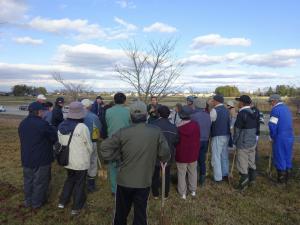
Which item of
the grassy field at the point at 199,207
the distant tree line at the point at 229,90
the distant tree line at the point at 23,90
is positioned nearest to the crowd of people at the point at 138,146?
the grassy field at the point at 199,207

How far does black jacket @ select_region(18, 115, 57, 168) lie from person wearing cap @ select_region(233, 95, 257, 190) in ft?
12.0

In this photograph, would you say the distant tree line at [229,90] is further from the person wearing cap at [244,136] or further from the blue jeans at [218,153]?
the person wearing cap at [244,136]

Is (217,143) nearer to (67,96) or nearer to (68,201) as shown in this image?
(68,201)

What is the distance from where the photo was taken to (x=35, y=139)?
18.2 feet

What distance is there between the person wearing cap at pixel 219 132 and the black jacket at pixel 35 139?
343 centimetres

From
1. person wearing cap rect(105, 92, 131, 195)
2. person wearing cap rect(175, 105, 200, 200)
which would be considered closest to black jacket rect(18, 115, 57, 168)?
person wearing cap rect(105, 92, 131, 195)

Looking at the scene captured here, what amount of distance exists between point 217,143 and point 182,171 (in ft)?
4.48

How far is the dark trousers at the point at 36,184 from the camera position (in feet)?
18.7

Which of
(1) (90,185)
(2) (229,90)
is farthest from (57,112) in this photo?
(2) (229,90)

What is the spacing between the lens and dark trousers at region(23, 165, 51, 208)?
225 inches

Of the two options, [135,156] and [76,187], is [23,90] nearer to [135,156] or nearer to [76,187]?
[76,187]

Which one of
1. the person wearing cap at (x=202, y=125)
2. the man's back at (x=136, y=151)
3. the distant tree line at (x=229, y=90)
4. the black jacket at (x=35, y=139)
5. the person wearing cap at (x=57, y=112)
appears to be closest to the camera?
the man's back at (x=136, y=151)

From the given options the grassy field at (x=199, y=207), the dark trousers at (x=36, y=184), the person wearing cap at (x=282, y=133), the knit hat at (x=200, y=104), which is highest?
the knit hat at (x=200, y=104)

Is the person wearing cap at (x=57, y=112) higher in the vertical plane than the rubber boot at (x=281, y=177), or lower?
higher
